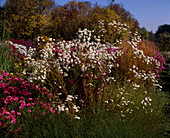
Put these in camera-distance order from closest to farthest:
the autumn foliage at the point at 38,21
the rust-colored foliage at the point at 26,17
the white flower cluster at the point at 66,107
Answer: the white flower cluster at the point at 66,107, the autumn foliage at the point at 38,21, the rust-colored foliage at the point at 26,17

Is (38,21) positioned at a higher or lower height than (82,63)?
higher

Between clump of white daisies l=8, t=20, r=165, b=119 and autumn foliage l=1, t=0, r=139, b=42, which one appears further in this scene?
autumn foliage l=1, t=0, r=139, b=42

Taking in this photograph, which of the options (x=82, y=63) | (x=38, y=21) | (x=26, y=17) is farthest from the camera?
(x=38, y=21)

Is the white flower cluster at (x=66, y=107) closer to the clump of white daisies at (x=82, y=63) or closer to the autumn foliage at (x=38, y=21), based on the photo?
the clump of white daisies at (x=82, y=63)

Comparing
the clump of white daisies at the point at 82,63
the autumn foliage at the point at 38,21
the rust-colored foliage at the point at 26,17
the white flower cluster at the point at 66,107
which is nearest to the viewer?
the white flower cluster at the point at 66,107

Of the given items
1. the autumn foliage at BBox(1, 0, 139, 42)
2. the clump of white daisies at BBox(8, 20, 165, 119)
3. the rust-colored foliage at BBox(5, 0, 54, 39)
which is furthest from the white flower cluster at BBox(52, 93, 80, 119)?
the rust-colored foliage at BBox(5, 0, 54, 39)

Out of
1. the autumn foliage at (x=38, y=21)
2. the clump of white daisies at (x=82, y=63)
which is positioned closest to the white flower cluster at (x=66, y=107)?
the clump of white daisies at (x=82, y=63)

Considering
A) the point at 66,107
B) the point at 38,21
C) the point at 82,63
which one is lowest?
the point at 66,107

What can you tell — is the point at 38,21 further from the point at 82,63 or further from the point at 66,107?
the point at 66,107

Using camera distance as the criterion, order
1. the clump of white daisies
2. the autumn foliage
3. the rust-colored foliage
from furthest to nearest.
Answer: the rust-colored foliage → the autumn foliage → the clump of white daisies

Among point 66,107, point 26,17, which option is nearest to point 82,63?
point 66,107

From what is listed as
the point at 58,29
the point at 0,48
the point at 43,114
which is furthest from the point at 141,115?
the point at 58,29

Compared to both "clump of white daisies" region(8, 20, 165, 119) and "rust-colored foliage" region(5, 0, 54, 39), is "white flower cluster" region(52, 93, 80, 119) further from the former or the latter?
"rust-colored foliage" region(5, 0, 54, 39)

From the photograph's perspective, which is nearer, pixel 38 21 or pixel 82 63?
pixel 82 63
